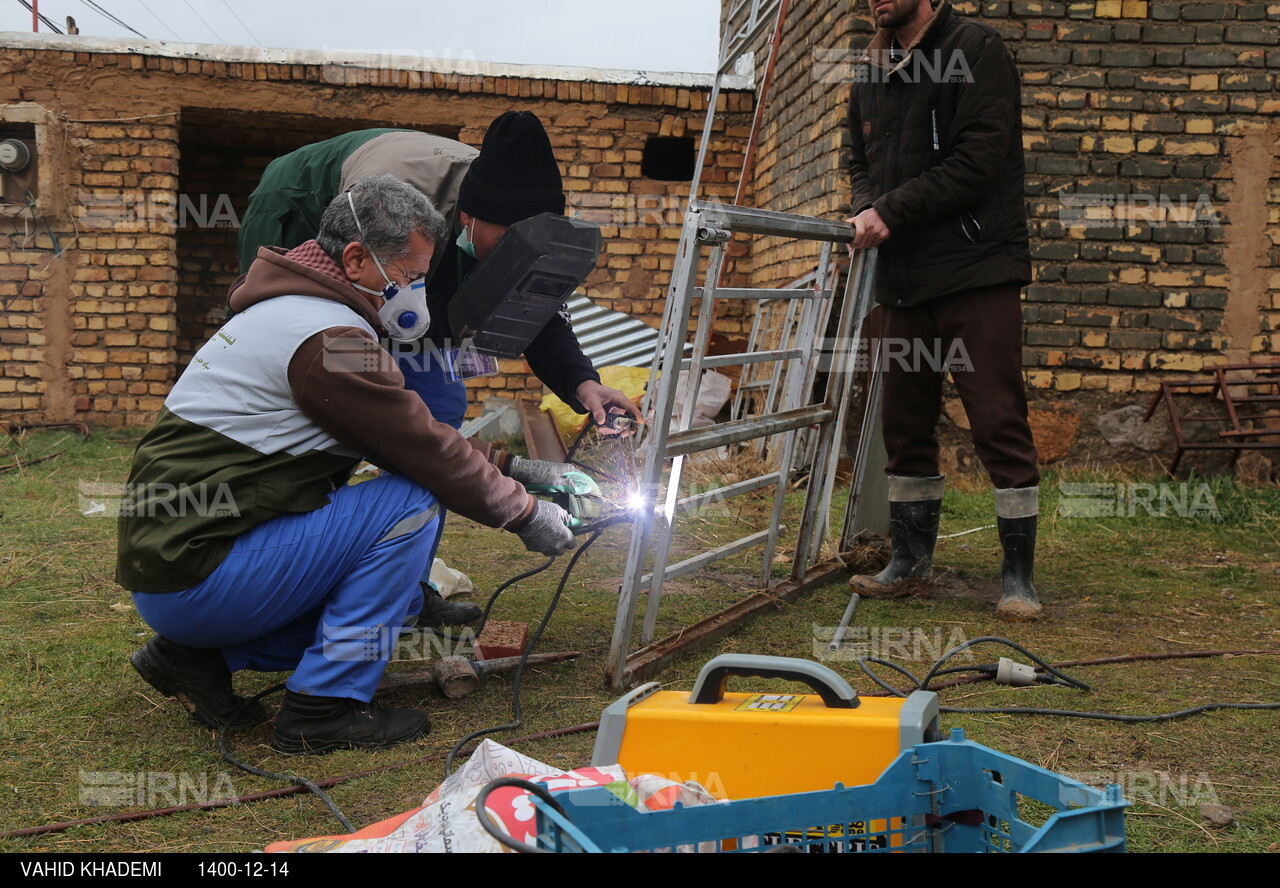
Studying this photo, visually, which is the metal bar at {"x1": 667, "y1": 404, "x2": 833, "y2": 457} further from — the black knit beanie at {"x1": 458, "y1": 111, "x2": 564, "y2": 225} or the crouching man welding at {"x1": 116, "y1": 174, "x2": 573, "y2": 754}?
the black knit beanie at {"x1": 458, "y1": 111, "x2": 564, "y2": 225}

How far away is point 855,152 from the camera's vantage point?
151 inches

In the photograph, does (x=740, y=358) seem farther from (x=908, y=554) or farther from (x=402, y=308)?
(x=908, y=554)

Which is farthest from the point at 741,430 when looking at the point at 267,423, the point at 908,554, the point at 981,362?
the point at 267,423

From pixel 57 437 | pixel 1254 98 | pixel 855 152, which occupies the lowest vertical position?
pixel 57 437

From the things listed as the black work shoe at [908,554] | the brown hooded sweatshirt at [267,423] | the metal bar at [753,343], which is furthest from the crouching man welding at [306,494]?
the metal bar at [753,343]

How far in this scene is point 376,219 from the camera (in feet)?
7.59

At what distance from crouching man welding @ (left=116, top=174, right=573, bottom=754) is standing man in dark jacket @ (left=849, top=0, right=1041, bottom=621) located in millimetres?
1711

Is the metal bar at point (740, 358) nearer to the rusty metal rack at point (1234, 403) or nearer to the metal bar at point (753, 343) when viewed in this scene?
the metal bar at point (753, 343)

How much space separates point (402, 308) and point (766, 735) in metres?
1.39

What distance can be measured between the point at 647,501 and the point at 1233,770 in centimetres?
144

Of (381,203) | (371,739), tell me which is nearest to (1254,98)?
(381,203)

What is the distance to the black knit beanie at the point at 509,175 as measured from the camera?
272 cm
